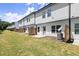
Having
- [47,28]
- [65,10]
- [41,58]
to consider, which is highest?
[65,10]

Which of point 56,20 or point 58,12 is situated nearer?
point 58,12

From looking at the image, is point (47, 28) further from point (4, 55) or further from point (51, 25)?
point (4, 55)

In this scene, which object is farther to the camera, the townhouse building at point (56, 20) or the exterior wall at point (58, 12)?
the exterior wall at point (58, 12)

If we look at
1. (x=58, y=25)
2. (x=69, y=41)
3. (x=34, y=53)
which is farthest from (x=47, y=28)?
(x=34, y=53)

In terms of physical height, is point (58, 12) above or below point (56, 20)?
above

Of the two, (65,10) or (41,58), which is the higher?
(65,10)

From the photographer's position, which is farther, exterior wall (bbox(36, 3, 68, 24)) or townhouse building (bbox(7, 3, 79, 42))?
exterior wall (bbox(36, 3, 68, 24))

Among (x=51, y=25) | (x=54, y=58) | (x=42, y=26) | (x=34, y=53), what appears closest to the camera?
(x=54, y=58)

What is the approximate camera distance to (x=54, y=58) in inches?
393

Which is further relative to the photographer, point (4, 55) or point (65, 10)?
point (65, 10)

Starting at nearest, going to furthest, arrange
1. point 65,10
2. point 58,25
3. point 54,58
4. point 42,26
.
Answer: point 54,58 → point 65,10 → point 58,25 → point 42,26

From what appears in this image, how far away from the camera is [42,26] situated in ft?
78.2

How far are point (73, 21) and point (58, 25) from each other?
282 centimetres

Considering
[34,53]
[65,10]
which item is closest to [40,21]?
[65,10]
